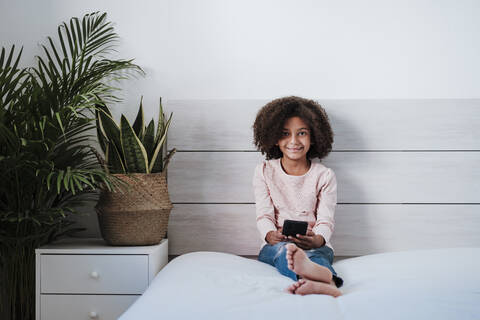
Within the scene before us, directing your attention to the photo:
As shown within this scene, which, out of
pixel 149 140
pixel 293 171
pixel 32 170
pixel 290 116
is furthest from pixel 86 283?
pixel 290 116

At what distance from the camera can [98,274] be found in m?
1.57

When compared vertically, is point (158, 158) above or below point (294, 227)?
above

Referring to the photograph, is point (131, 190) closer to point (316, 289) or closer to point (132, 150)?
point (132, 150)

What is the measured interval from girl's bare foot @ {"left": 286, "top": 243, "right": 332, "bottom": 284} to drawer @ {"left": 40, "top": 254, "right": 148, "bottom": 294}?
648mm

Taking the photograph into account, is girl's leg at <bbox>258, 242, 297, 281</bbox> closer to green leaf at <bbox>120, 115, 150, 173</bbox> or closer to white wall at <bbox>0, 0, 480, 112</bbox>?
green leaf at <bbox>120, 115, 150, 173</bbox>

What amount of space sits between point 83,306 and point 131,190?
50 centimetres

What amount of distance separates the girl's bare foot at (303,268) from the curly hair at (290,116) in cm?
64

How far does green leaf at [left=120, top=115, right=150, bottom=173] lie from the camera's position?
1.64m

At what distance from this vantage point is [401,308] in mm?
992

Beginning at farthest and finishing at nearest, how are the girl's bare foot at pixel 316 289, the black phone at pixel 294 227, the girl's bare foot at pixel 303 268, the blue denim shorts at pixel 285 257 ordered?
the black phone at pixel 294 227 → the blue denim shorts at pixel 285 257 → the girl's bare foot at pixel 303 268 → the girl's bare foot at pixel 316 289

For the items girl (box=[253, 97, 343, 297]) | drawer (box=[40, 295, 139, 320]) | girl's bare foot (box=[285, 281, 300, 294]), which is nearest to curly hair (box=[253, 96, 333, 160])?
girl (box=[253, 97, 343, 297])

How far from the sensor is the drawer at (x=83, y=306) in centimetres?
157

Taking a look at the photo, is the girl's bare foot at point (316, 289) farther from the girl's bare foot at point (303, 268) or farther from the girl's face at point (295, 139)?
the girl's face at point (295, 139)

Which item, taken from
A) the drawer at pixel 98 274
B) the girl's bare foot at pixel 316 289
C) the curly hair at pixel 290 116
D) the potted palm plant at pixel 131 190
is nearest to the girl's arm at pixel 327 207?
the curly hair at pixel 290 116
